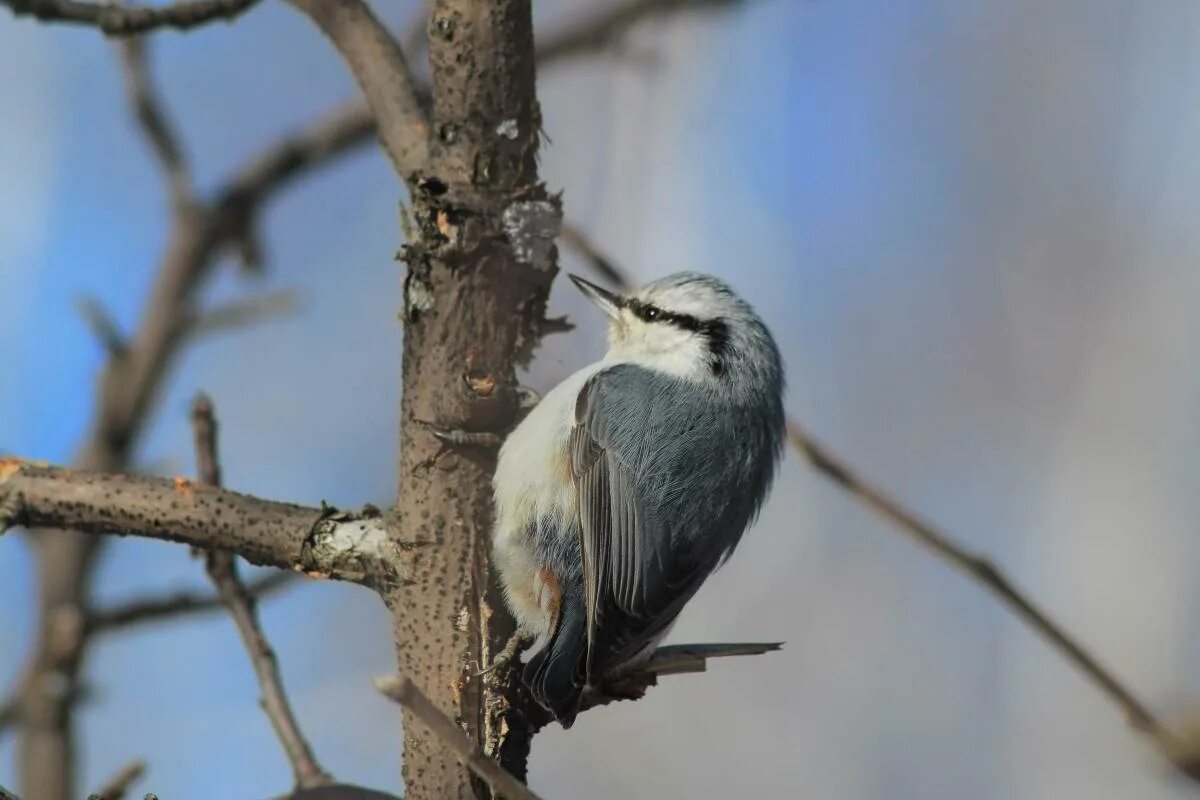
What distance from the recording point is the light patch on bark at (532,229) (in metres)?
1.31

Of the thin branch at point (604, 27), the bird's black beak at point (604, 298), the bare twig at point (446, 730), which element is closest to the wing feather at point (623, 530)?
the bird's black beak at point (604, 298)

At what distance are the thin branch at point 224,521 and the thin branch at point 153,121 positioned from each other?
1067mm

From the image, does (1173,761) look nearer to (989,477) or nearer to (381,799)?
(381,799)

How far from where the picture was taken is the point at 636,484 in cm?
182

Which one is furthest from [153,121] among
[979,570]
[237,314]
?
[979,570]

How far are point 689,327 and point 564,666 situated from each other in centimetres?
81

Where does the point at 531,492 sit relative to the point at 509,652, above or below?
above

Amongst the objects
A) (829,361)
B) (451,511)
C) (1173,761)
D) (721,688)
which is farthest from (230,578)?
(829,361)

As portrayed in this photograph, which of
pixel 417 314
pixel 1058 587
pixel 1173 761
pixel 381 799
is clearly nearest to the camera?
pixel 1173 761

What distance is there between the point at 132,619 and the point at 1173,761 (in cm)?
141

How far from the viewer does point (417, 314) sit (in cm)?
130

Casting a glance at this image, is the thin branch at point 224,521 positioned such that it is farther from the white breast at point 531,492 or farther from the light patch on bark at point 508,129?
the light patch on bark at point 508,129

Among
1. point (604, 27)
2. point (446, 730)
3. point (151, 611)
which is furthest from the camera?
point (604, 27)

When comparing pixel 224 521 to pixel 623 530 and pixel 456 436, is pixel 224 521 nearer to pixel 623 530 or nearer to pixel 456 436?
pixel 456 436
